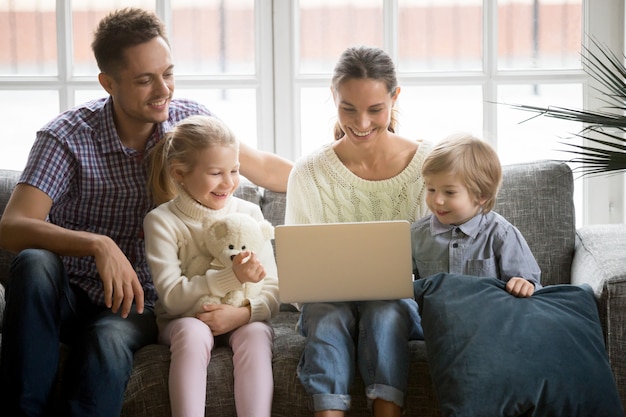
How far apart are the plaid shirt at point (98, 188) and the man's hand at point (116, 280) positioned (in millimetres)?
269

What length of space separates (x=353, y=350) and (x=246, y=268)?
1.09 feet

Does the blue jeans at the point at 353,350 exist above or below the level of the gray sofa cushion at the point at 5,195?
below

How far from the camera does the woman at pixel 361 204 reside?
2.06m

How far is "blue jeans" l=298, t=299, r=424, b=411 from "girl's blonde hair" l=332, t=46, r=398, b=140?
0.62 meters

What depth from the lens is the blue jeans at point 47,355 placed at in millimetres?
2008

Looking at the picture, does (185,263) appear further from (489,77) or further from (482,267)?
(489,77)

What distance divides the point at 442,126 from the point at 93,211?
142 centimetres

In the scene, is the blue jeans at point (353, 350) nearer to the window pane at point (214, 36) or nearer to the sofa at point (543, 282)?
the sofa at point (543, 282)

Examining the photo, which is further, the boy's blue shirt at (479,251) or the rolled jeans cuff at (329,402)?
the boy's blue shirt at (479,251)

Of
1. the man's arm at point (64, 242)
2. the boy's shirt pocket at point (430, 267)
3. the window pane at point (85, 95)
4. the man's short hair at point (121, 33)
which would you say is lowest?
the boy's shirt pocket at point (430, 267)

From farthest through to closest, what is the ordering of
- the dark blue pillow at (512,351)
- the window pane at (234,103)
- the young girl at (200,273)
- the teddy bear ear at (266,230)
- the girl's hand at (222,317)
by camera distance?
the window pane at (234,103) → the teddy bear ear at (266,230) → the girl's hand at (222,317) → the young girl at (200,273) → the dark blue pillow at (512,351)

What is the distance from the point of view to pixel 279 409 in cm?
215

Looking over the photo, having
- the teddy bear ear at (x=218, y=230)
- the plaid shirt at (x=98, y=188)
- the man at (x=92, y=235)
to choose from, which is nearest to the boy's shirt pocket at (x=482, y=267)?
the teddy bear ear at (x=218, y=230)

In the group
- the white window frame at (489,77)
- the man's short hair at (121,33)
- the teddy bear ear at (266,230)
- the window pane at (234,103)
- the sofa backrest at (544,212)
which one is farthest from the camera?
the window pane at (234,103)
